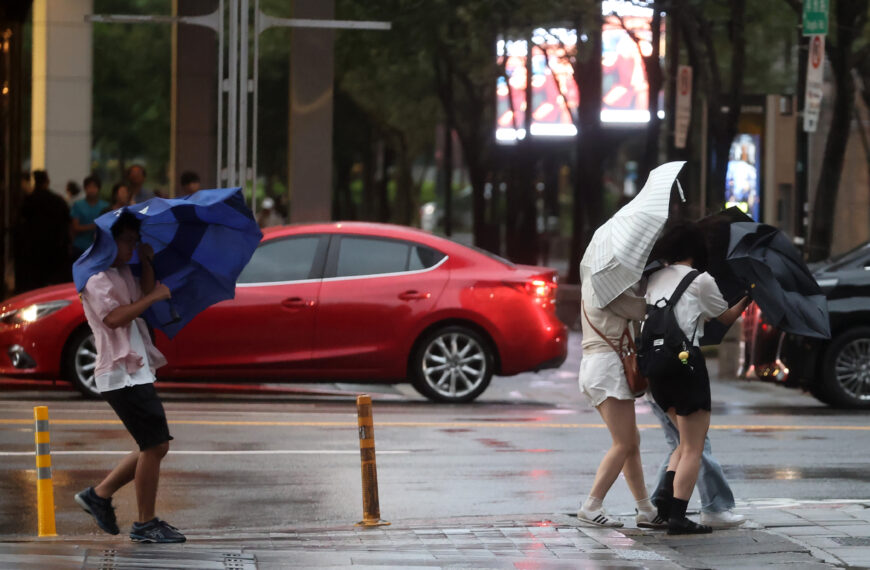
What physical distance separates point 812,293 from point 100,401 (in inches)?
295

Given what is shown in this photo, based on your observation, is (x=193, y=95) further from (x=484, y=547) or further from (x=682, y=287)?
(x=484, y=547)

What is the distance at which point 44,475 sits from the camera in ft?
26.7

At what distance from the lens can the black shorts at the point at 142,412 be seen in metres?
7.86

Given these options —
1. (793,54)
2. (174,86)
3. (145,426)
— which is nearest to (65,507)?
(145,426)

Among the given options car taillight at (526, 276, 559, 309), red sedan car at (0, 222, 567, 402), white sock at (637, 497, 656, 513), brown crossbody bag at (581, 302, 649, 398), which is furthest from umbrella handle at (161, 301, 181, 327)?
car taillight at (526, 276, 559, 309)

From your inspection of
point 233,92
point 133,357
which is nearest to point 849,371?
point 233,92

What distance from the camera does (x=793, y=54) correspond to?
3953cm

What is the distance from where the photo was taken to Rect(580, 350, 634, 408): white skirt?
8195 mm

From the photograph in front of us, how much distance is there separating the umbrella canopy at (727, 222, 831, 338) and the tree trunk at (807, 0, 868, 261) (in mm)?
12820

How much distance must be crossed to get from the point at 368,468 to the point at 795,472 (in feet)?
11.3

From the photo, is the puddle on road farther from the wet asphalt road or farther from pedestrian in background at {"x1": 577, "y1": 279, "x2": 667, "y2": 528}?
pedestrian in background at {"x1": 577, "y1": 279, "x2": 667, "y2": 528}

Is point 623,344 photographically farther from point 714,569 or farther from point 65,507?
point 65,507

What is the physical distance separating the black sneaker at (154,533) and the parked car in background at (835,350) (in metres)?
7.62

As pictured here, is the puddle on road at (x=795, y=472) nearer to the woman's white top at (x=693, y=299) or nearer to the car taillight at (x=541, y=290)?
the woman's white top at (x=693, y=299)
